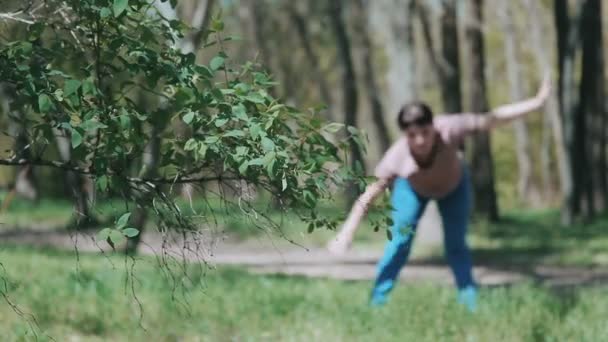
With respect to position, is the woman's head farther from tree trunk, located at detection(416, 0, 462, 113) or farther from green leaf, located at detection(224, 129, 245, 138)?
tree trunk, located at detection(416, 0, 462, 113)

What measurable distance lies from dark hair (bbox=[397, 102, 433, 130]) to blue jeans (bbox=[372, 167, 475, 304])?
0.64 meters

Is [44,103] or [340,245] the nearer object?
[44,103]

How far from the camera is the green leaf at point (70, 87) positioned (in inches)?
129

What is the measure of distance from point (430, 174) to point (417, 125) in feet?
1.60

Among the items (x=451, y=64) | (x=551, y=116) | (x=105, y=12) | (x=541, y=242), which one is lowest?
(x=551, y=116)

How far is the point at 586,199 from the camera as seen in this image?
20328 millimetres

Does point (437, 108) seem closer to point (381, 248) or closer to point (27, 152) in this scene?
point (381, 248)

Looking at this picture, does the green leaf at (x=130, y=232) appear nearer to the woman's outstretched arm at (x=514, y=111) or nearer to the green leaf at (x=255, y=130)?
the green leaf at (x=255, y=130)

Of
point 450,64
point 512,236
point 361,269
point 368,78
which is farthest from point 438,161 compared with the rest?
point 368,78

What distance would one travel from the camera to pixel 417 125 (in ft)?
23.0

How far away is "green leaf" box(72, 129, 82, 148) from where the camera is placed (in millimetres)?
3262

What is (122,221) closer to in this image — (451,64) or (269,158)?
(269,158)

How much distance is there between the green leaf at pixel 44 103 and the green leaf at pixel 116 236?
17.5 inches

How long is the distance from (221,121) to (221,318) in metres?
3.40
